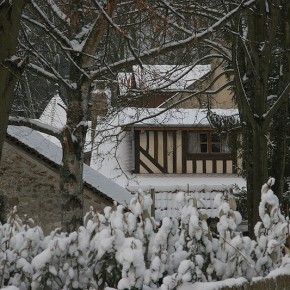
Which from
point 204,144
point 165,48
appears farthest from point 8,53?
point 204,144

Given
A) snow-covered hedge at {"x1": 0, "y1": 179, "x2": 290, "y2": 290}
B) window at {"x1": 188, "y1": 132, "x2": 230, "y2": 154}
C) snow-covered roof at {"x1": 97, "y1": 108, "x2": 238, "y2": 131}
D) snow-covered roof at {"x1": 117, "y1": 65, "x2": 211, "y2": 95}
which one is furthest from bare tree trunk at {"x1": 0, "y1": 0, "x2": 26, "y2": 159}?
window at {"x1": 188, "y1": 132, "x2": 230, "y2": 154}

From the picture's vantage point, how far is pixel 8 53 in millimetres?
A: 5598

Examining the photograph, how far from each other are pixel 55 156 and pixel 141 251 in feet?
35.7

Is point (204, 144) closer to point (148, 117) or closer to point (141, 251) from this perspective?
point (148, 117)

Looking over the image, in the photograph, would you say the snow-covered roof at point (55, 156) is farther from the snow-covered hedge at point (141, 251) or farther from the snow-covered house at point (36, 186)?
the snow-covered hedge at point (141, 251)

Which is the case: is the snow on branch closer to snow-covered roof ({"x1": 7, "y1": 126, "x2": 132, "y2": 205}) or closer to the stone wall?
snow-covered roof ({"x1": 7, "y1": 126, "x2": 132, "y2": 205})

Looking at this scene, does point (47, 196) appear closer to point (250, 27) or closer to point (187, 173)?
point (250, 27)

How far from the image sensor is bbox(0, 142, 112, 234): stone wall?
15.0 meters

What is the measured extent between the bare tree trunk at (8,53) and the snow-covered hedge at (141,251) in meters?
0.93

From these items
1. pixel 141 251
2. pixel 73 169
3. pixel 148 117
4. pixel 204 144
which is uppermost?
pixel 204 144

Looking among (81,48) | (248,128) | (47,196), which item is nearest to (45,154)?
(47,196)

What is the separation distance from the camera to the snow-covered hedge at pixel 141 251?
178 inches

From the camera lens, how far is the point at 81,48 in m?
9.05

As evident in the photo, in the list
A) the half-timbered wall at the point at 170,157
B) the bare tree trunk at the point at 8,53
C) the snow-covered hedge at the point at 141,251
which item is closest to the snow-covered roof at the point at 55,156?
the bare tree trunk at the point at 8,53
